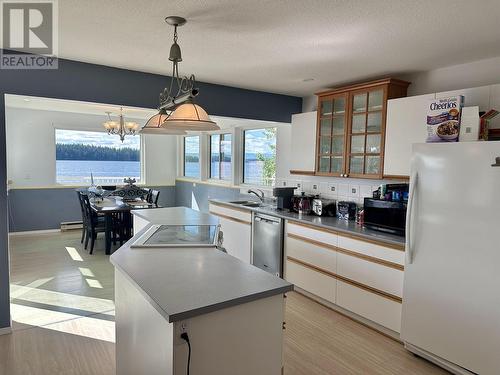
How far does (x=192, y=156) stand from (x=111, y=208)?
2889 mm

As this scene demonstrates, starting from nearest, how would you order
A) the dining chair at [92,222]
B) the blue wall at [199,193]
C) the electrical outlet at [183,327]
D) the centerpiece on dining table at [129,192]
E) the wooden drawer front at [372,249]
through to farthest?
the electrical outlet at [183,327] → the wooden drawer front at [372,249] → the dining chair at [92,222] → the centerpiece on dining table at [129,192] → the blue wall at [199,193]

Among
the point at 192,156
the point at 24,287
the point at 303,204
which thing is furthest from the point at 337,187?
the point at 192,156

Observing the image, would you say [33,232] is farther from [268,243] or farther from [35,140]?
[268,243]

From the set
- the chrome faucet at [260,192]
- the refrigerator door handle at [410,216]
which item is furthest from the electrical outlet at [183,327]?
the chrome faucet at [260,192]

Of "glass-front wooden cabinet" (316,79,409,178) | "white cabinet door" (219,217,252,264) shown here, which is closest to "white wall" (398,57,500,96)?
"glass-front wooden cabinet" (316,79,409,178)

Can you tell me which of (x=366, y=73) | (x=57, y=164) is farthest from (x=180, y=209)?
(x=57, y=164)

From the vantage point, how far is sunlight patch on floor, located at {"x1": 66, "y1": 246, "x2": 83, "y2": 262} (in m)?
4.92

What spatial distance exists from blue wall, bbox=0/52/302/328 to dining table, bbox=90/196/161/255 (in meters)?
1.89

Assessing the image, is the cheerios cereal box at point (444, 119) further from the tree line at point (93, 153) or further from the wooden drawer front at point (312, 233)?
the tree line at point (93, 153)

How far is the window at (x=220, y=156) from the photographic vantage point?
637cm

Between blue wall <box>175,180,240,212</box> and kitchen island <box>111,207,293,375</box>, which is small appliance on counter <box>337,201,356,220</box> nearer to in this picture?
kitchen island <box>111,207,293,375</box>

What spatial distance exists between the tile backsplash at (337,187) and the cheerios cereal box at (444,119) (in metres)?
0.96

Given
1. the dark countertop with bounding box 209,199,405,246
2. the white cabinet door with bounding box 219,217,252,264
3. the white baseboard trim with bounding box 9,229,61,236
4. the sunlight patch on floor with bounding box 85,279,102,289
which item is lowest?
the sunlight patch on floor with bounding box 85,279,102,289

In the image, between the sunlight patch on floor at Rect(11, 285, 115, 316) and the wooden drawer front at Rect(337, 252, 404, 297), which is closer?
the wooden drawer front at Rect(337, 252, 404, 297)
